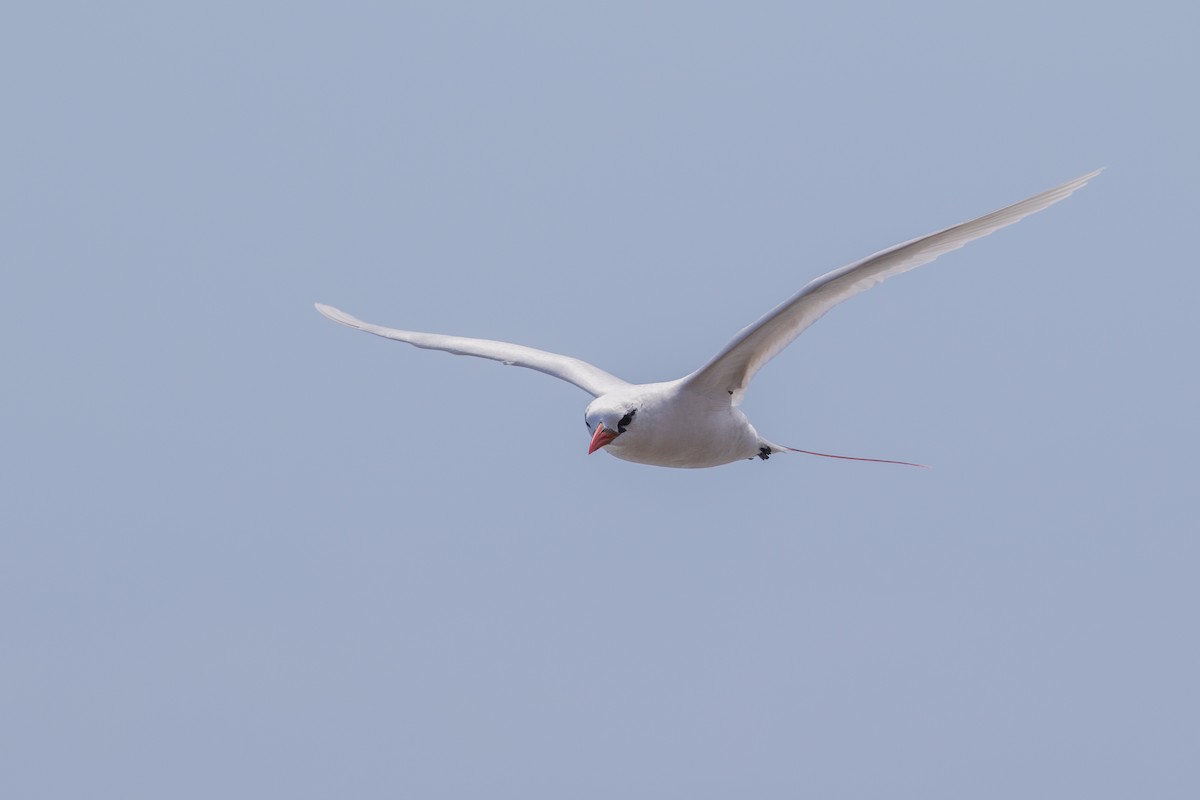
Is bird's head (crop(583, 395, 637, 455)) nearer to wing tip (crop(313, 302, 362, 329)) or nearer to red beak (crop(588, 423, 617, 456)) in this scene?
red beak (crop(588, 423, 617, 456))

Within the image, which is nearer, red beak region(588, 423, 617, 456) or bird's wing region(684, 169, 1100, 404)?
bird's wing region(684, 169, 1100, 404)

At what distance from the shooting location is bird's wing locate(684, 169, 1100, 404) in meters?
8.92

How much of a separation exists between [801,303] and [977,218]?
3.91 ft

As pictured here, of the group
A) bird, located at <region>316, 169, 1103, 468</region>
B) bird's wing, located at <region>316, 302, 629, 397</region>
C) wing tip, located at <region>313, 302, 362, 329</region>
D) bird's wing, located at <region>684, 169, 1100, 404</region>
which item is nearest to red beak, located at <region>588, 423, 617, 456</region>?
bird, located at <region>316, 169, 1103, 468</region>

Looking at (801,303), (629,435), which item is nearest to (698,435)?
(629,435)

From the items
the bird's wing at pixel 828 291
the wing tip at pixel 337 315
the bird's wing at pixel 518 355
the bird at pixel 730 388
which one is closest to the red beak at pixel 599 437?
the bird at pixel 730 388

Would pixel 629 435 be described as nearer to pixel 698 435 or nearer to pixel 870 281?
pixel 698 435

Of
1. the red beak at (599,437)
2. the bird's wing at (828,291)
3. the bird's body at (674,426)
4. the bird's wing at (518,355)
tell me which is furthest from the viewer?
the bird's wing at (518,355)

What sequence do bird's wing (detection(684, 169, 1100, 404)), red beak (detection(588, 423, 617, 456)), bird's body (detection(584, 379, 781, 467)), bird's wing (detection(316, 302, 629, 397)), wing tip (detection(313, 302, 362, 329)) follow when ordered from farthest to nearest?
wing tip (detection(313, 302, 362, 329))
bird's wing (detection(316, 302, 629, 397))
bird's body (detection(584, 379, 781, 467))
red beak (detection(588, 423, 617, 456))
bird's wing (detection(684, 169, 1100, 404))

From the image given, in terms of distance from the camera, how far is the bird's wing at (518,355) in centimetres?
1112

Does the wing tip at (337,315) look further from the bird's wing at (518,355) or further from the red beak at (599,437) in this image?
the red beak at (599,437)

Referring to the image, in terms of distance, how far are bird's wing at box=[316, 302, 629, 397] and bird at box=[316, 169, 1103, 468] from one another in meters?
0.06

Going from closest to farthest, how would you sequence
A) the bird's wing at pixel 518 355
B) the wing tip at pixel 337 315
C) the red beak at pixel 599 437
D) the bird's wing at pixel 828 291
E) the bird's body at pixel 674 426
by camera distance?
the bird's wing at pixel 828 291 → the red beak at pixel 599 437 → the bird's body at pixel 674 426 → the bird's wing at pixel 518 355 → the wing tip at pixel 337 315

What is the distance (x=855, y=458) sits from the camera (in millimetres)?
10039
